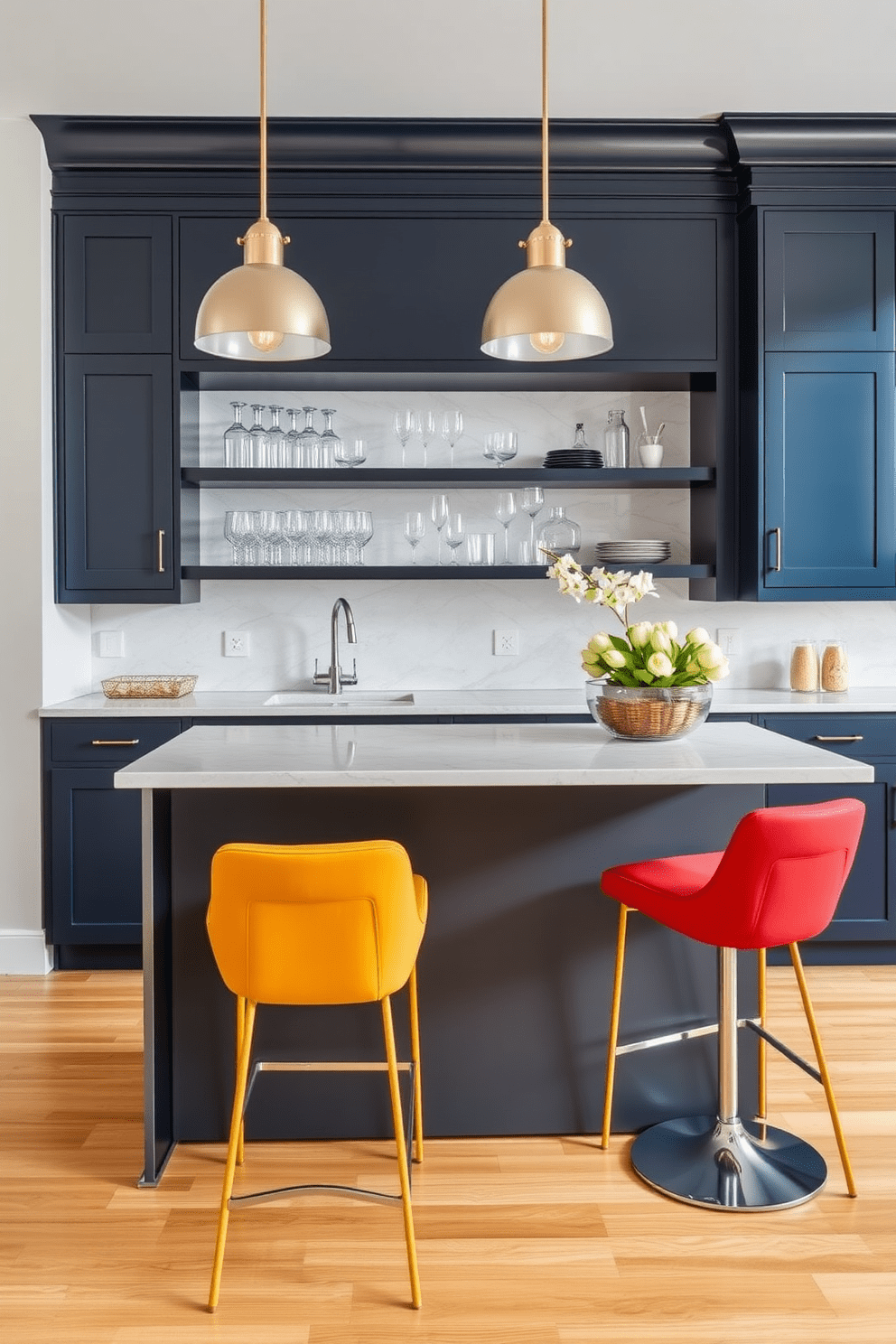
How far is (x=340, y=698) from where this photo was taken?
4148mm

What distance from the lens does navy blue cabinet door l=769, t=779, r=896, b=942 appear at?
381 cm

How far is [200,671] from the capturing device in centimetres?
438

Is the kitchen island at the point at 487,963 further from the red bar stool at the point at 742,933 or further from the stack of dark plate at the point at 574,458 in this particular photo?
the stack of dark plate at the point at 574,458

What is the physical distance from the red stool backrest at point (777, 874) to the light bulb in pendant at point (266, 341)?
59.8 inches

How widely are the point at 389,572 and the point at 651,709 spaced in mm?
1708

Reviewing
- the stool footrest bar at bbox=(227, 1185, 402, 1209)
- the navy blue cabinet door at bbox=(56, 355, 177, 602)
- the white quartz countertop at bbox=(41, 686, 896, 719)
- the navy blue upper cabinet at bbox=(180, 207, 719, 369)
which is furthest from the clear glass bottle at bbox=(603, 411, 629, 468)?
the stool footrest bar at bbox=(227, 1185, 402, 1209)

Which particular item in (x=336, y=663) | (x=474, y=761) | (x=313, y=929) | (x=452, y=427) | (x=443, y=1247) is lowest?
(x=443, y=1247)

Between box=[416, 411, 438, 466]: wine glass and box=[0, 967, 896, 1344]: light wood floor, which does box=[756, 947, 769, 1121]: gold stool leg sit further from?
box=[416, 411, 438, 466]: wine glass

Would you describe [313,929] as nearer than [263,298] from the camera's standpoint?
Yes

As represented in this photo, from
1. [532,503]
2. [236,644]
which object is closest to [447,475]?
[532,503]

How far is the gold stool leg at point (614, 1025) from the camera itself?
2.41 meters

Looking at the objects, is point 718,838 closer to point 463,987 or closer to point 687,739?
point 687,739

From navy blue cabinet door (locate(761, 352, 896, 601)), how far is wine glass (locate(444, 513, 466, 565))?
114 cm

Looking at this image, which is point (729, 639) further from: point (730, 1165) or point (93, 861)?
point (93, 861)
